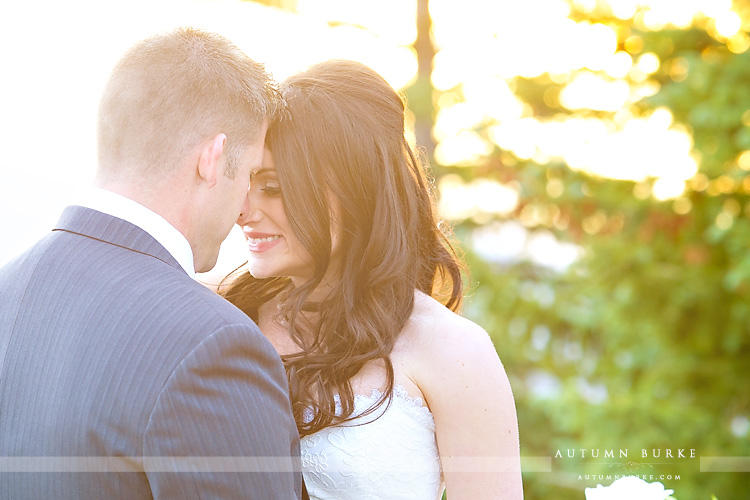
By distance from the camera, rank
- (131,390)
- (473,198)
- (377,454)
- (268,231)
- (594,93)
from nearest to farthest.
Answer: (131,390)
(377,454)
(268,231)
(594,93)
(473,198)

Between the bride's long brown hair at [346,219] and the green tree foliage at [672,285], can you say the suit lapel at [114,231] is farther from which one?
the green tree foliage at [672,285]

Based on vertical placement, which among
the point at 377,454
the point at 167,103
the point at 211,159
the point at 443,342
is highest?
the point at 167,103

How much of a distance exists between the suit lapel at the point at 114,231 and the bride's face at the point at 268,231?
0.80 meters

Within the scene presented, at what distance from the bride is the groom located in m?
0.66

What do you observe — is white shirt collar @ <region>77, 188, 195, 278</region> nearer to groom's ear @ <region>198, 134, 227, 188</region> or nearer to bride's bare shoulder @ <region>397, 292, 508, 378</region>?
groom's ear @ <region>198, 134, 227, 188</region>

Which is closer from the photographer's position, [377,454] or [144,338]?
[144,338]

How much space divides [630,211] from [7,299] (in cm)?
479

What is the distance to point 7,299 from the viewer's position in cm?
158

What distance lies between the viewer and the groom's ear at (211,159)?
168 centimetres

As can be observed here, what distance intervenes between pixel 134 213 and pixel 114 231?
0.06 meters

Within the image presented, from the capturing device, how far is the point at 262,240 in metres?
2.45

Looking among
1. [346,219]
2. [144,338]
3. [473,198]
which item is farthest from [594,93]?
[144,338]

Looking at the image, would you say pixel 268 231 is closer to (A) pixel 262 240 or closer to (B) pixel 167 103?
(A) pixel 262 240

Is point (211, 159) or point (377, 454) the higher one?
point (211, 159)
